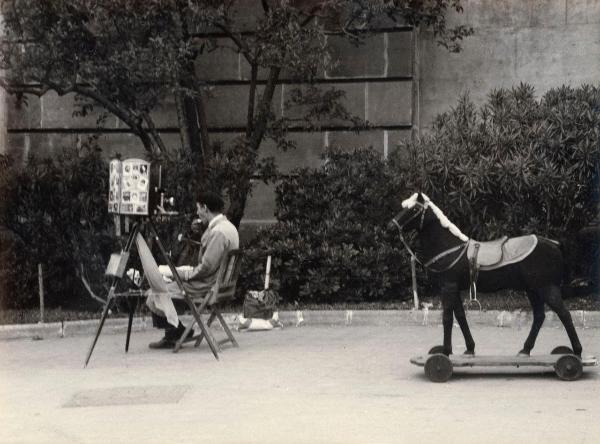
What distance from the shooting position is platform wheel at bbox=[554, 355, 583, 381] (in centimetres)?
985

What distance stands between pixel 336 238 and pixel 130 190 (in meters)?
4.86

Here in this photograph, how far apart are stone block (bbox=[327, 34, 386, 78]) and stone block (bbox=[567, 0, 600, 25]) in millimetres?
2708

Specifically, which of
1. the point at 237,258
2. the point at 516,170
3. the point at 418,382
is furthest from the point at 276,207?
the point at 418,382

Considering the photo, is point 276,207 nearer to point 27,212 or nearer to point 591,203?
point 27,212

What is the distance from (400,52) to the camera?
17.8 meters

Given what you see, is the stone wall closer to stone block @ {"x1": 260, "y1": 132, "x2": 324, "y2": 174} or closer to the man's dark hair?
stone block @ {"x1": 260, "y1": 132, "x2": 324, "y2": 174}

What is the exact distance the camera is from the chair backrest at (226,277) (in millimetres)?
11927

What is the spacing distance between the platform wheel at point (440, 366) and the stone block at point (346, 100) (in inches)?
326

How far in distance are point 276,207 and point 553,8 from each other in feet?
16.0

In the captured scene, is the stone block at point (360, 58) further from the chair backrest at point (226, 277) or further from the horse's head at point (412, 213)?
the horse's head at point (412, 213)

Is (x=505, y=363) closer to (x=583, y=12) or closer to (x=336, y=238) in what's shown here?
(x=336, y=238)

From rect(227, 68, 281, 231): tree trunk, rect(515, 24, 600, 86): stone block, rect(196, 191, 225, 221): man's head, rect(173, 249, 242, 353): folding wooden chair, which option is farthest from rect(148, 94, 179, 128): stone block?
rect(173, 249, 242, 353): folding wooden chair

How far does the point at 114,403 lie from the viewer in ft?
30.8

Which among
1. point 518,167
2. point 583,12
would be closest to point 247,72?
point 583,12
